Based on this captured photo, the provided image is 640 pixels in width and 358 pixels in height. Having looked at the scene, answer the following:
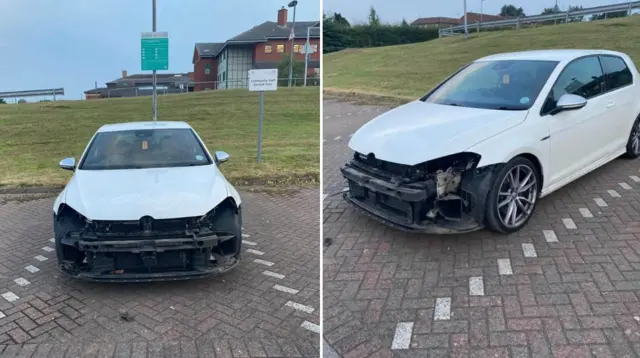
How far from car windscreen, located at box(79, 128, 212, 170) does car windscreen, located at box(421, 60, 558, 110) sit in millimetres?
2580

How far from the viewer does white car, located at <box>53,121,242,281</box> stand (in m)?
3.78

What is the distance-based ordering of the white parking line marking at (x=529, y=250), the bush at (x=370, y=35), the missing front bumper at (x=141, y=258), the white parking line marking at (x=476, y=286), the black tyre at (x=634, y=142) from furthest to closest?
the bush at (x=370, y=35), the black tyre at (x=634, y=142), the white parking line marking at (x=529, y=250), the missing front bumper at (x=141, y=258), the white parking line marking at (x=476, y=286)

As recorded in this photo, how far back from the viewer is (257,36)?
49250 millimetres

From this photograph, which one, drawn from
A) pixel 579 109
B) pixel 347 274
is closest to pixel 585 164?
pixel 579 109

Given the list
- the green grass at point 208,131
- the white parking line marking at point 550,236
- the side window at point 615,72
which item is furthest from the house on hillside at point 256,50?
the white parking line marking at point 550,236

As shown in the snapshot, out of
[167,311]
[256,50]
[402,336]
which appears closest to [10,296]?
[167,311]

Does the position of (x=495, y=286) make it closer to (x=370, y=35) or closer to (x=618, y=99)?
(x=618, y=99)

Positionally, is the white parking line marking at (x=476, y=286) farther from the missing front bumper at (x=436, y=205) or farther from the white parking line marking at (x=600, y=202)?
the white parking line marking at (x=600, y=202)

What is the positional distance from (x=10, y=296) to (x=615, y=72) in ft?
20.8

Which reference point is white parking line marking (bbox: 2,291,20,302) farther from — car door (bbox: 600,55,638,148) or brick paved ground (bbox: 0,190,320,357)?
car door (bbox: 600,55,638,148)

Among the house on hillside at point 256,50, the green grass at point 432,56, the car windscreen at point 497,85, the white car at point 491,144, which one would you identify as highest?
the house on hillside at point 256,50

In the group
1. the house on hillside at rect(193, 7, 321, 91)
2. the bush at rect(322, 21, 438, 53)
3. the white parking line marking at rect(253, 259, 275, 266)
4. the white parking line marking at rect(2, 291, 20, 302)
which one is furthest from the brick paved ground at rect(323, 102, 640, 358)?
the house on hillside at rect(193, 7, 321, 91)

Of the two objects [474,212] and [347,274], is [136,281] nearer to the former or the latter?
[347,274]

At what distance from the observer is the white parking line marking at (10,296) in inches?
157
